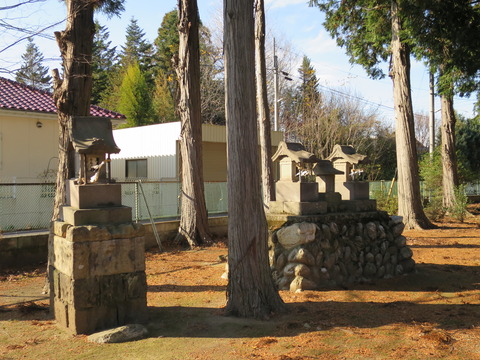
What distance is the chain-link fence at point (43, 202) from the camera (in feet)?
38.3

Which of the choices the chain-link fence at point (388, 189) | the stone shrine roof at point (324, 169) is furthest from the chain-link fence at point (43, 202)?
the chain-link fence at point (388, 189)

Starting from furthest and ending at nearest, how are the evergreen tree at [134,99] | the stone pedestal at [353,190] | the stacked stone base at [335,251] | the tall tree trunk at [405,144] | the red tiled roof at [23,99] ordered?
1. the evergreen tree at [134,99]
2. the tall tree trunk at [405,144]
3. the red tiled roof at [23,99]
4. the stone pedestal at [353,190]
5. the stacked stone base at [335,251]

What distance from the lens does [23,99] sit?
16172mm

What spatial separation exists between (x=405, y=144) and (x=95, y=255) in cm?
1344

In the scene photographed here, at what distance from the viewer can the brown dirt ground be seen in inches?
204

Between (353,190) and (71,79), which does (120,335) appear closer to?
(71,79)

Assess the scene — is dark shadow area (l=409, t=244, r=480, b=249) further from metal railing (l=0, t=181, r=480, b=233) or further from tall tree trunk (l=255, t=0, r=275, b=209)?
metal railing (l=0, t=181, r=480, b=233)

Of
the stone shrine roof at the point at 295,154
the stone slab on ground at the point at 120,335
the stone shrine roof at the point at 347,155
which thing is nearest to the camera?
the stone slab on ground at the point at 120,335

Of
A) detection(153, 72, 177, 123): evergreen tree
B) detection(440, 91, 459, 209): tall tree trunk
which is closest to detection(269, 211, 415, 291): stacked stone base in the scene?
detection(440, 91, 459, 209): tall tree trunk

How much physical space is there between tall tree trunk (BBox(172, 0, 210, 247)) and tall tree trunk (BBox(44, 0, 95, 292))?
17.3 ft

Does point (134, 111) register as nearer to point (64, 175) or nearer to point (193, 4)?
point (193, 4)

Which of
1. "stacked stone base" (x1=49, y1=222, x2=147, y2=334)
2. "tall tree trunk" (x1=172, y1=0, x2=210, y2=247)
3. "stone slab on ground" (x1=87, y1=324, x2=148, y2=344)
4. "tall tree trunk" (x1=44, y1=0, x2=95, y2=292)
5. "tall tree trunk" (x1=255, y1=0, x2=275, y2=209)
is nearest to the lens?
"stone slab on ground" (x1=87, y1=324, x2=148, y2=344)

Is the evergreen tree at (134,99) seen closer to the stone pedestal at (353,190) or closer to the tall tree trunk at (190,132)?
the tall tree trunk at (190,132)

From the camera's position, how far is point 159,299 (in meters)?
7.69
